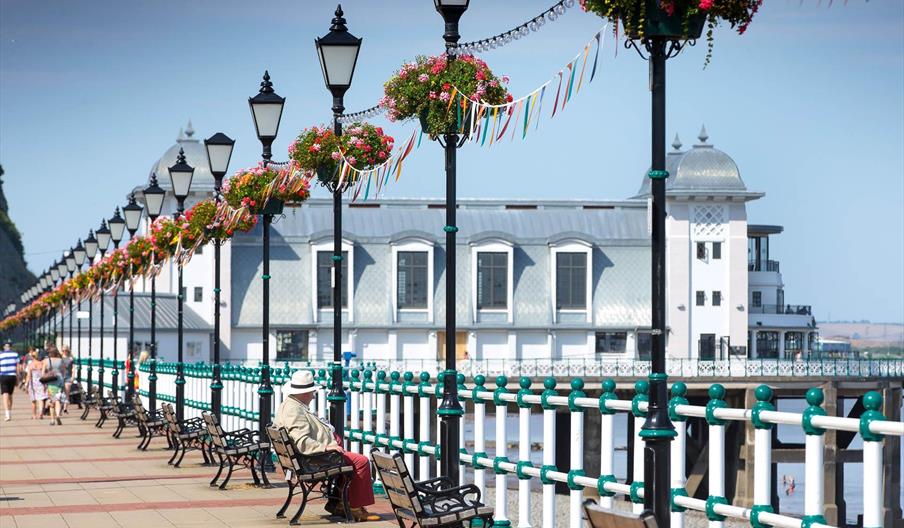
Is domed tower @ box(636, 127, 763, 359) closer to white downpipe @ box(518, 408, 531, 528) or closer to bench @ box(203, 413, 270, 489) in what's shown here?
bench @ box(203, 413, 270, 489)

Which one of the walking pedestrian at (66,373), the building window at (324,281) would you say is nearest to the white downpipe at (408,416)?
the walking pedestrian at (66,373)

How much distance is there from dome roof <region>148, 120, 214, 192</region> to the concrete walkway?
6658 centimetres

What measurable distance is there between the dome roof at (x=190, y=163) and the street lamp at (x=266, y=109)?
70907mm

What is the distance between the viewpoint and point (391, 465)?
10750mm

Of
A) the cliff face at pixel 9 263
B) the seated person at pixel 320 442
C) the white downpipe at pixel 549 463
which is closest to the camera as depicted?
the white downpipe at pixel 549 463

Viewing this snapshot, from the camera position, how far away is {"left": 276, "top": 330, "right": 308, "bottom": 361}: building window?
8769cm

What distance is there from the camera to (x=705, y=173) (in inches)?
3745

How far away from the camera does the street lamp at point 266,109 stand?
1862cm

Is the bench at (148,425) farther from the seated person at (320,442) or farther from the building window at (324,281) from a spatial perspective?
the building window at (324,281)

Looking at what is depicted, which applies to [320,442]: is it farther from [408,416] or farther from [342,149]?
[342,149]

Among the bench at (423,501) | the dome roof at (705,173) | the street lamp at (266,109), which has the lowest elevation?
the bench at (423,501)

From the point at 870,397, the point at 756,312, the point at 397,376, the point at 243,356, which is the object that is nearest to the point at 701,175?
the point at 756,312

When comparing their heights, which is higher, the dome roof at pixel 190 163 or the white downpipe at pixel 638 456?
the dome roof at pixel 190 163

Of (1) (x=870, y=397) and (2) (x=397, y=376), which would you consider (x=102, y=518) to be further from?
(1) (x=870, y=397)
